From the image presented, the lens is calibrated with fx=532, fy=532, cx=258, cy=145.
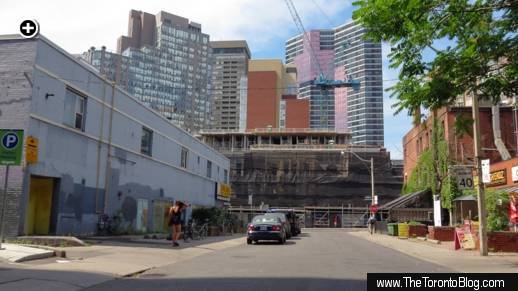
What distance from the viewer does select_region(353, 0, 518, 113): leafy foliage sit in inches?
500

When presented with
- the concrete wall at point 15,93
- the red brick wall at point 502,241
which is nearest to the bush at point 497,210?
the red brick wall at point 502,241

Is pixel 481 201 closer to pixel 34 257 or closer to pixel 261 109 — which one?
pixel 34 257

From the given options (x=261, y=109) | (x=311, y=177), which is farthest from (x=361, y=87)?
(x=261, y=109)

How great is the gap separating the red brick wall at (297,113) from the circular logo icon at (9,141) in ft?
389

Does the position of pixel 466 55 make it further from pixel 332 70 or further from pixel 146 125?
pixel 332 70

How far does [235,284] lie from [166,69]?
30921 mm

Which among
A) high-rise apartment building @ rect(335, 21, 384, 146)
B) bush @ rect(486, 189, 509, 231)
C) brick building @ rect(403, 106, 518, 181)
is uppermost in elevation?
high-rise apartment building @ rect(335, 21, 384, 146)

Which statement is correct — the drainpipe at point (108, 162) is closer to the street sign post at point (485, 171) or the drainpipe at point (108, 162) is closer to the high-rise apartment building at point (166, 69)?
the high-rise apartment building at point (166, 69)

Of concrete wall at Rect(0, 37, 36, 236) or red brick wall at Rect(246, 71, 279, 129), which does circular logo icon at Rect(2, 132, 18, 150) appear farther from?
red brick wall at Rect(246, 71, 279, 129)

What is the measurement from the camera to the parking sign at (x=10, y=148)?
47.1 ft

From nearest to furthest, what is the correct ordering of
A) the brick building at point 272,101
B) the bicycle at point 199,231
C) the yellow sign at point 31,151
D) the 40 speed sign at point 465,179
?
the yellow sign at point 31,151, the 40 speed sign at point 465,179, the bicycle at point 199,231, the brick building at point 272,101

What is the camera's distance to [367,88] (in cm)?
7638

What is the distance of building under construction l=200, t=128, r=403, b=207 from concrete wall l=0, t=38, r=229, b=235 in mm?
54857

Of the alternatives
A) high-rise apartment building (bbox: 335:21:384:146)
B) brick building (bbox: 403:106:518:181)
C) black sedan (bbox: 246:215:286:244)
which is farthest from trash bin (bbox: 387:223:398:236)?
high-rise apartment building (bbox: 335:21:384:146)
